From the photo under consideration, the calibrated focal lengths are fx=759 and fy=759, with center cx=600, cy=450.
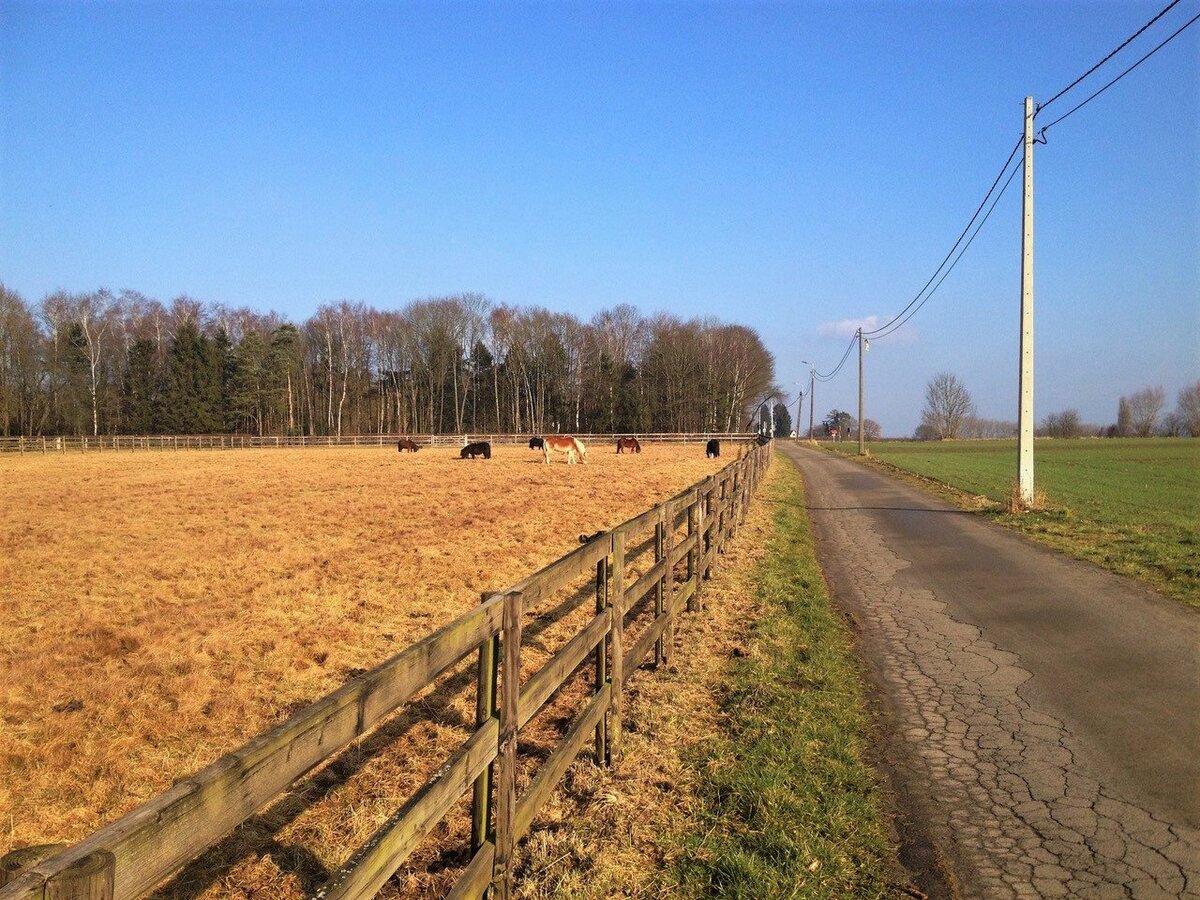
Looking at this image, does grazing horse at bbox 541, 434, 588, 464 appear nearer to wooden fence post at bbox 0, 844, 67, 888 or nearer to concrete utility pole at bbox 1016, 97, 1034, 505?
concrete utility pole at bbox 1016, 97, 1034, 505

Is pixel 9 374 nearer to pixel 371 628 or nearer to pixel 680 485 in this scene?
pixel 680 485

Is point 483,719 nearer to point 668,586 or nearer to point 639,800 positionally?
point 639,800

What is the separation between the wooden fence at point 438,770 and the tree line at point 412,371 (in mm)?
74259

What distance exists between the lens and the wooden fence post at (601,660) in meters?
4.30

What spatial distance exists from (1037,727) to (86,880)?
525 centimetres

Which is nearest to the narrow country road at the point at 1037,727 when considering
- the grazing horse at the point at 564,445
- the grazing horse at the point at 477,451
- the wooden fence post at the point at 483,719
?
the wooden fence post at the point at 483,719

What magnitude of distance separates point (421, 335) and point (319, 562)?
73.1m

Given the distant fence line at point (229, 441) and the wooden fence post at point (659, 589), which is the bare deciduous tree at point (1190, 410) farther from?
the wooden fence post at point (659, 589)

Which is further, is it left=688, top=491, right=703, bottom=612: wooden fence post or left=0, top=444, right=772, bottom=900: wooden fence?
left=688, top=491, right=703, bottom=612: wooden fence post

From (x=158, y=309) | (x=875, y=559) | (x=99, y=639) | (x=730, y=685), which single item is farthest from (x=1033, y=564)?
(x=158, y=309)

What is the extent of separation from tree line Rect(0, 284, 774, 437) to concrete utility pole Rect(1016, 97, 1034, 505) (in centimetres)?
6539

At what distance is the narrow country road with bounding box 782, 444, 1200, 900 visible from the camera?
338 cm

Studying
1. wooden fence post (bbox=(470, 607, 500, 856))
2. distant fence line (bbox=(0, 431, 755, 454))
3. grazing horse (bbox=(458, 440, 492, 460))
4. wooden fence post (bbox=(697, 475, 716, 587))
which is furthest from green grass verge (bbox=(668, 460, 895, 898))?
distant fence line (bbox=(0, 431, 755, 454))

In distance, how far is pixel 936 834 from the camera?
360 centimetres
